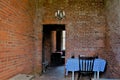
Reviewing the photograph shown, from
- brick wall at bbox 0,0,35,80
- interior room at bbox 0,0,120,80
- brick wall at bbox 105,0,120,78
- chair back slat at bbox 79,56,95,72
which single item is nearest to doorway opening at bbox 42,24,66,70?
interior room at bbox 0,0,120,80

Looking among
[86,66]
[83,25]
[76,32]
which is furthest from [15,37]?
[83,25]

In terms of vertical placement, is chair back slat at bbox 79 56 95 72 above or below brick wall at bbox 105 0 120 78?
below

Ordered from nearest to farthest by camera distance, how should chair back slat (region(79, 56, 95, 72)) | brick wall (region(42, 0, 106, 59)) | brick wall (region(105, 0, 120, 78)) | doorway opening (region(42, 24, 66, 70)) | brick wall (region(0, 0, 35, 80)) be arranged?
brick wall (region(0, 0, 35, 80)) → brick wall (region(105, 0, 120, 78)) → chair back slat (region(79, 56, 95, 72)) → brick wall (region(42, 0, 106, 59)) → doorway opening (region(42, 24, 66, 70))

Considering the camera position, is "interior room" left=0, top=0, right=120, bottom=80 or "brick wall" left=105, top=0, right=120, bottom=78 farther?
"interior room" left=0, top=0, right=120, bottom=80

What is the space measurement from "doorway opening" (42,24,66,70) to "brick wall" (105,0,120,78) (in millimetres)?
2465

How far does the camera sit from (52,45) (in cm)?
1182

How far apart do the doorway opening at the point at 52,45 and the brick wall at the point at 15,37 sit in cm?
160

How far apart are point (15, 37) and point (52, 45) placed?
6.86m

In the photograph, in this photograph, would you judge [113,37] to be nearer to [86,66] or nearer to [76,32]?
[86,66]

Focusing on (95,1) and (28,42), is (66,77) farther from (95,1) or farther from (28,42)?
(95,1)

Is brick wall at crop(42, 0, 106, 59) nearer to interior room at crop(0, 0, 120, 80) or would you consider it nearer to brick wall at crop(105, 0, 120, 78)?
interior room at crop(0, 0, 120, 80)

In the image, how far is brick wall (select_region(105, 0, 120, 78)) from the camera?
5.58m

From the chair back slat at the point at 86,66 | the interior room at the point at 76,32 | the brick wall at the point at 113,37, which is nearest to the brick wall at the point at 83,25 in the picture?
the interior room at the point at 76,32

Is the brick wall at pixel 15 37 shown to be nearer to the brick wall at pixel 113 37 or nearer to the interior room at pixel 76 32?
the interior room at pixel 76 32
